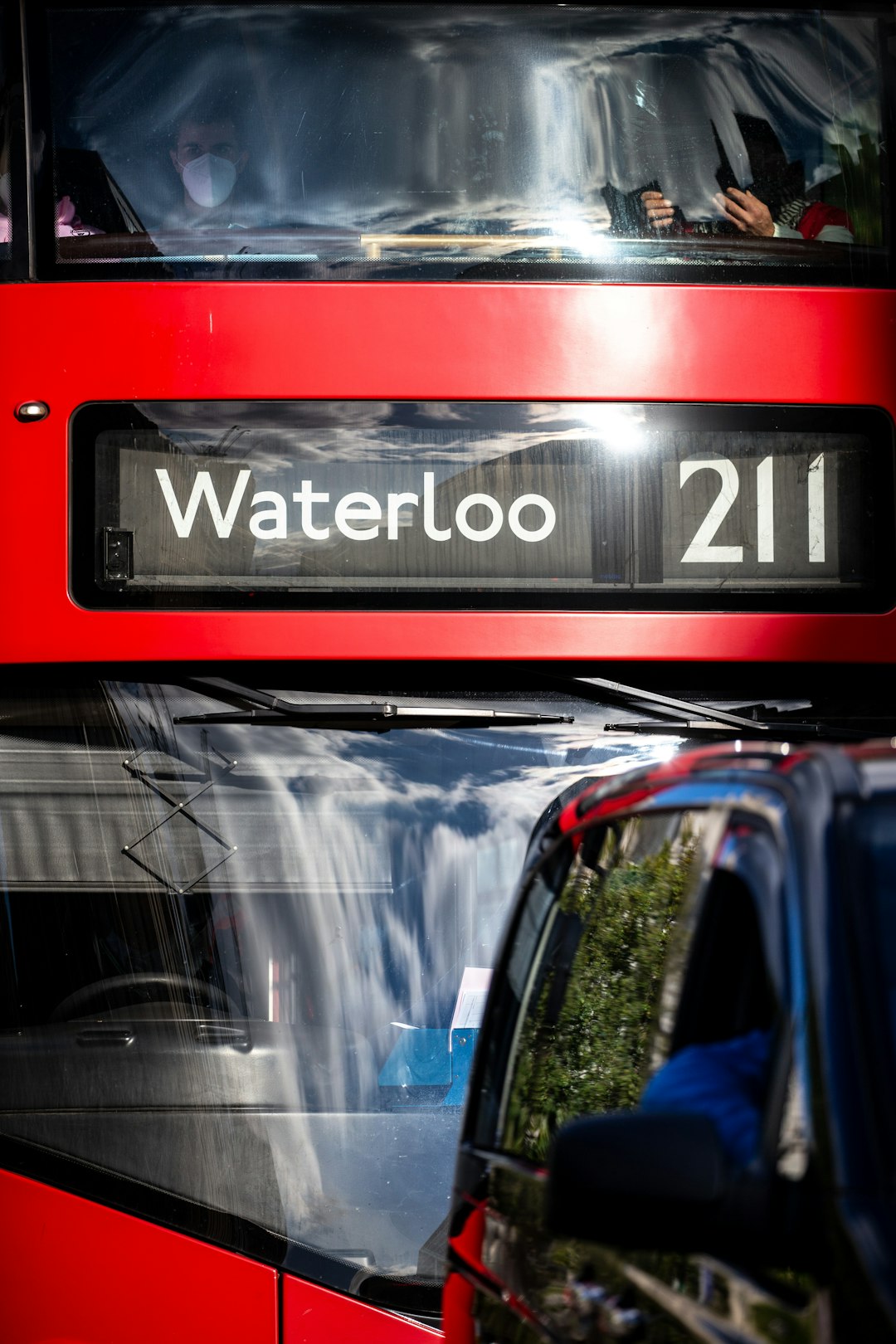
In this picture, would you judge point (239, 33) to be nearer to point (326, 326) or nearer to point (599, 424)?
point (326, 326)

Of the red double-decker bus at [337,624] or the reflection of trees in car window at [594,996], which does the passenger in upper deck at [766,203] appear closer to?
the red double-decker bus at [337,624]

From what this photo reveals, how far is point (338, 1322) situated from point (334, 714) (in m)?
1.37

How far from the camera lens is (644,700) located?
3766 mm

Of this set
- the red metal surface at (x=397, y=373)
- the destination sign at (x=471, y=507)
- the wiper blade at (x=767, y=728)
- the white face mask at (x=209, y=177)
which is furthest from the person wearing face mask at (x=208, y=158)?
the wiper blade at (x=767, y=728)

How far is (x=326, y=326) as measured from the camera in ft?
12.3

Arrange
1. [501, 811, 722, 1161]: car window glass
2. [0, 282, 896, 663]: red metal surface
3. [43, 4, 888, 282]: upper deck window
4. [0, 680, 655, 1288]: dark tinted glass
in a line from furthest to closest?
[43, 4, 888, 282]: upper deck window
[0, 282, 896, 663]: red metal surface
[0, 680, 655, 1288]: dark tinted glass
[501, 811, 722, 1161]: car window glass

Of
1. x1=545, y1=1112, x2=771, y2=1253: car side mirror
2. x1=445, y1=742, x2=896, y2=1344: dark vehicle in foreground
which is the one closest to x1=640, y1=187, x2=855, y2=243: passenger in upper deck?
x1=445, y1=742, x2=896, y2=1344: dark vehicle in foreground

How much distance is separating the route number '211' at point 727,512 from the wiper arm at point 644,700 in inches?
13.3

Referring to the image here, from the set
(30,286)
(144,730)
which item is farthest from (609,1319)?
(30,286)

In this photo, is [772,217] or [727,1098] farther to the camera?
[772,217]

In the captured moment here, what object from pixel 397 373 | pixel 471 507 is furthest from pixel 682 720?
pixel 397 373

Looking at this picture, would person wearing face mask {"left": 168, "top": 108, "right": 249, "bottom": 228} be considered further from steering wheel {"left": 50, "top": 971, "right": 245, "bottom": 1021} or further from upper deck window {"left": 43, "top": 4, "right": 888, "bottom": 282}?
steering wheel {"left": 50, "top": 971, "right": 245, "bottom": 1021}

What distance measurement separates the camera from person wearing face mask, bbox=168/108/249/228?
3.92m

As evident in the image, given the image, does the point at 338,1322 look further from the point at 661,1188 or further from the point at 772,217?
the point at 772,217
